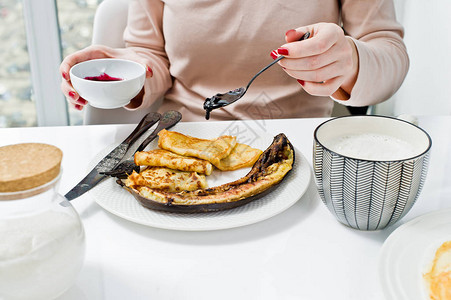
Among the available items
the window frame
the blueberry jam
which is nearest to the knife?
the blueberry jam

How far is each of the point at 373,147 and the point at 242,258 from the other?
0.77ft

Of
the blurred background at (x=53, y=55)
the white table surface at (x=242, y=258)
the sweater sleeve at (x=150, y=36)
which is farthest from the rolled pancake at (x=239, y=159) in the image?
the blurred background at (x=53, y=55)

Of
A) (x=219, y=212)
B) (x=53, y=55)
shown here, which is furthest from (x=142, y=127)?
(x=53, y=55)

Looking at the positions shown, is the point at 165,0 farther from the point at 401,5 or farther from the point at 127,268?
the point at 401,5

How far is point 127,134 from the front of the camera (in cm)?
96

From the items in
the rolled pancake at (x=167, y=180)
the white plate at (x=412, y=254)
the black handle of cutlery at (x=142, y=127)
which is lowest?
the black handle of cutlery at (x=142, y=127)

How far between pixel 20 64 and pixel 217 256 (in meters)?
2.19

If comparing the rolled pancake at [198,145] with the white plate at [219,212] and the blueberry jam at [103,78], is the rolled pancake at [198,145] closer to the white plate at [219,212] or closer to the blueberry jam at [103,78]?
the white plate at [219,212]

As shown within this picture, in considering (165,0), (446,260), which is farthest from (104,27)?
(446,260)

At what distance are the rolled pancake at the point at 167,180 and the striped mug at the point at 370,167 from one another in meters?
0.20

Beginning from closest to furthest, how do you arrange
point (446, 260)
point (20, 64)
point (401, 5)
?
point (446, 260)
point (401, 5)
point (20, 64)

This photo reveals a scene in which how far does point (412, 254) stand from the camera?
54cm

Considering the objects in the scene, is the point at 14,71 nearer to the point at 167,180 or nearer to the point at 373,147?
the point at 167,180

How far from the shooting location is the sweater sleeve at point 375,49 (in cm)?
94
